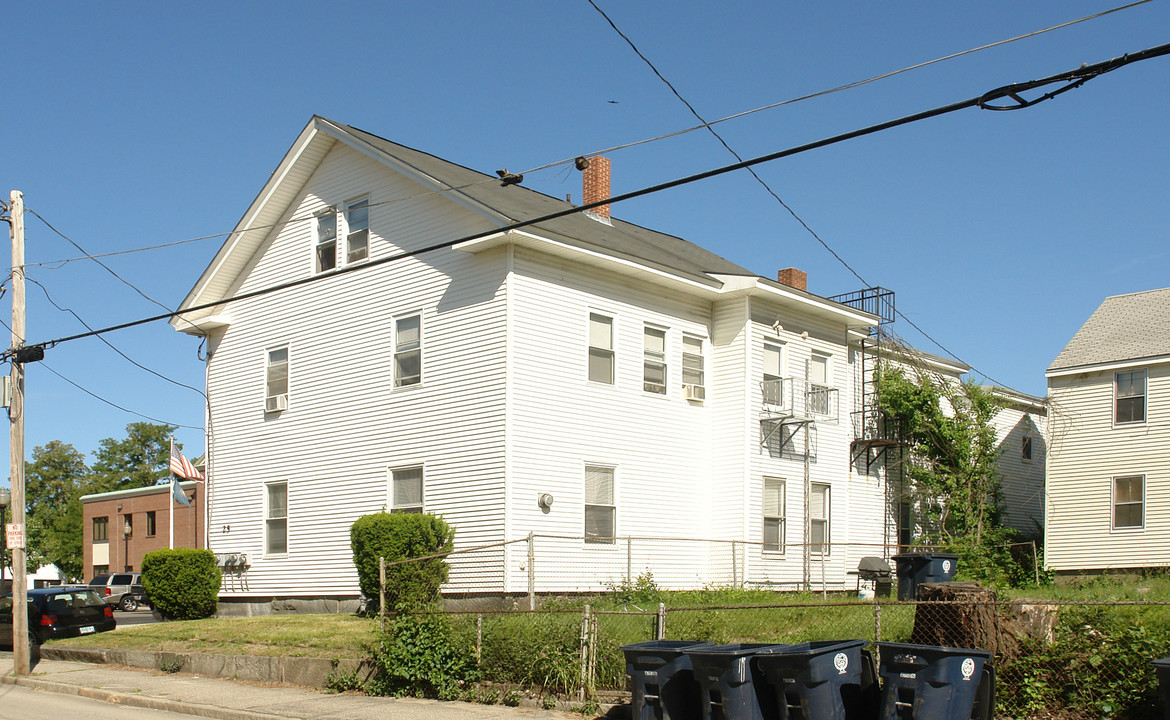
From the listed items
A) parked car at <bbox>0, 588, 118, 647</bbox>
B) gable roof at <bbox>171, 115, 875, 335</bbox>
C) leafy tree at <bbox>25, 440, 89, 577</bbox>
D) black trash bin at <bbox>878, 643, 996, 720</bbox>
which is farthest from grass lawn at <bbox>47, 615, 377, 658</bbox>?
leafy tree at <bbox>25, 440, 89, 577</bbox>

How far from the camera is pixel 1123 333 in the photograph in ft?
93.8

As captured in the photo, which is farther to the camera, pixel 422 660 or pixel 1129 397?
pixel 1129 397

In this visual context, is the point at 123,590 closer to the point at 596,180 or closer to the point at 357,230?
the point at 357,230

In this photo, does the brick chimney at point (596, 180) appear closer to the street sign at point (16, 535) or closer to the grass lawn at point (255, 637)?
the grass lawn at point (255, 637)

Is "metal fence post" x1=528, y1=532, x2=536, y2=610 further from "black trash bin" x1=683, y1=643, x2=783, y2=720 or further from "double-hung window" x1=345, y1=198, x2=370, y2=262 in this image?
"black trash bin" x1=683, y1=643, x2=783, y2=720

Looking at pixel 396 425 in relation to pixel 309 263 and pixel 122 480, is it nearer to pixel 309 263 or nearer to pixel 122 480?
pixel 309 263

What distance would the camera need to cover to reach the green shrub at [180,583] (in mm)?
22844

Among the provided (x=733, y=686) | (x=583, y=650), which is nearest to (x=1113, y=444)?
(x=583, y=650)

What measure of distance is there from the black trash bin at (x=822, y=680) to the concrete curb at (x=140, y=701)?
6233 millimetres

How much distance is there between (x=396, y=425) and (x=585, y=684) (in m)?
10.2

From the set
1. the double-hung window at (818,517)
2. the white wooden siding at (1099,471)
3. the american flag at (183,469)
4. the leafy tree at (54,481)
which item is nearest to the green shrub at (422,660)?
the double-hung window at (818,517)

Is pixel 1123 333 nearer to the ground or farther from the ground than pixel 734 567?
farther from the ground

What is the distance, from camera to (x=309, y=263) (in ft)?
80.3

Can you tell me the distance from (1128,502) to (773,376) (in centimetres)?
1034
